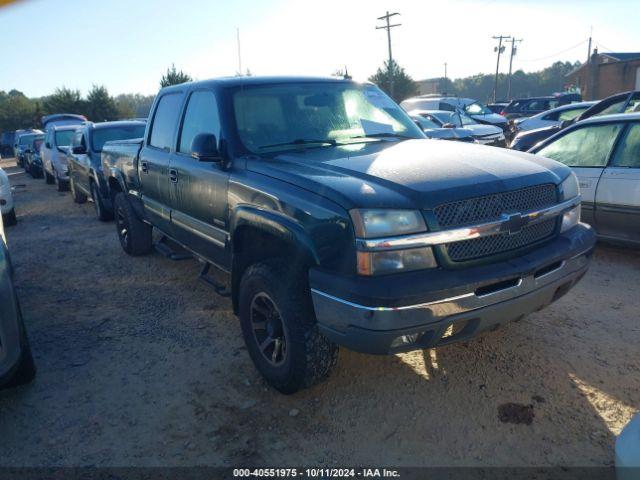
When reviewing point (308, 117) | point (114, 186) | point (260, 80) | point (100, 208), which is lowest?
point (100, 208)

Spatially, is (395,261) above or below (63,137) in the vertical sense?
below

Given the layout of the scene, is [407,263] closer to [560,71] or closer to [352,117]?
[352,117]

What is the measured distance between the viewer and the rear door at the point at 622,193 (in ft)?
16.3

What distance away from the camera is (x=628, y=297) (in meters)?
4.43

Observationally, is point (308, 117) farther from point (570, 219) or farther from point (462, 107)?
point (462, 107)

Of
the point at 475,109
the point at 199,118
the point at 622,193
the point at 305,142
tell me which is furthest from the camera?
the point at 475,109

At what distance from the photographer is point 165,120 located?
4.75 m

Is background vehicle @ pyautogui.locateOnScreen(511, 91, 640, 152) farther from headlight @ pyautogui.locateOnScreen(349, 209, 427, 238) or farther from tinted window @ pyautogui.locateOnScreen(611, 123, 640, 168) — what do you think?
headlight @ pyautogui.locateOnScreen(349, 209, 427, 238)

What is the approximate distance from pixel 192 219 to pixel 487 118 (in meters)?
16.3

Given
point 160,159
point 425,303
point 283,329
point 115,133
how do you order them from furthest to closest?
1. point 115,133
2. point 160,159
3. point 283,329
4. point 425,303

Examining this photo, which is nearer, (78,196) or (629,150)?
(629,150)

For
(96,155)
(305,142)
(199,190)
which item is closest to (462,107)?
(96,155)

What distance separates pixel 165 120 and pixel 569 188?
3477 mm

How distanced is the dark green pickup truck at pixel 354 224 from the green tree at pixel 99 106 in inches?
1633
